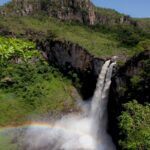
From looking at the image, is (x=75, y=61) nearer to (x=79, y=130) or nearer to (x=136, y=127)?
(x=79, y=130)

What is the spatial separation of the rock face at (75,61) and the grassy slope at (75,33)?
3.01 meters

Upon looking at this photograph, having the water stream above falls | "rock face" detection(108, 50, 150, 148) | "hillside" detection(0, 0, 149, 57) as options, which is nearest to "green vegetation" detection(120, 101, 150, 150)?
"rock face" detection(108, 50, 150, 148)

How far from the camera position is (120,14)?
455 ft

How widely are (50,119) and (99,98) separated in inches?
296

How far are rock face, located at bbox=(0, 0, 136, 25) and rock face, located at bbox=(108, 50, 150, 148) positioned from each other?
216ft

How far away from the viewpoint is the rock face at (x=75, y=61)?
69500 millimetres

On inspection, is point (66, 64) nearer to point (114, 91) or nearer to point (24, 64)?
point (24, 64)

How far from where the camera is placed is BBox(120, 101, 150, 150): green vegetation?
27.7 m

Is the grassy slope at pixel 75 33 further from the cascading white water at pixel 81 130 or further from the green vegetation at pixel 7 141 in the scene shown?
the green vegetation at pixel 7 141

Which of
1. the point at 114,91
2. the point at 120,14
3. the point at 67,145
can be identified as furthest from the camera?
the point at 120,14

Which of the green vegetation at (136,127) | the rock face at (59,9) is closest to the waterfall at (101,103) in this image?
the green vegetation at (136,127)

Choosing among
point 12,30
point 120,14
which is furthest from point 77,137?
point 120,14

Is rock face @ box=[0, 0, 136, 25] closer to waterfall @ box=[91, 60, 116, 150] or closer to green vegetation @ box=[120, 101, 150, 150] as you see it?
waterfall @ box=[91, 60, 116, 150]

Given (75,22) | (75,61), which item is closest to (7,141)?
(75,61)
